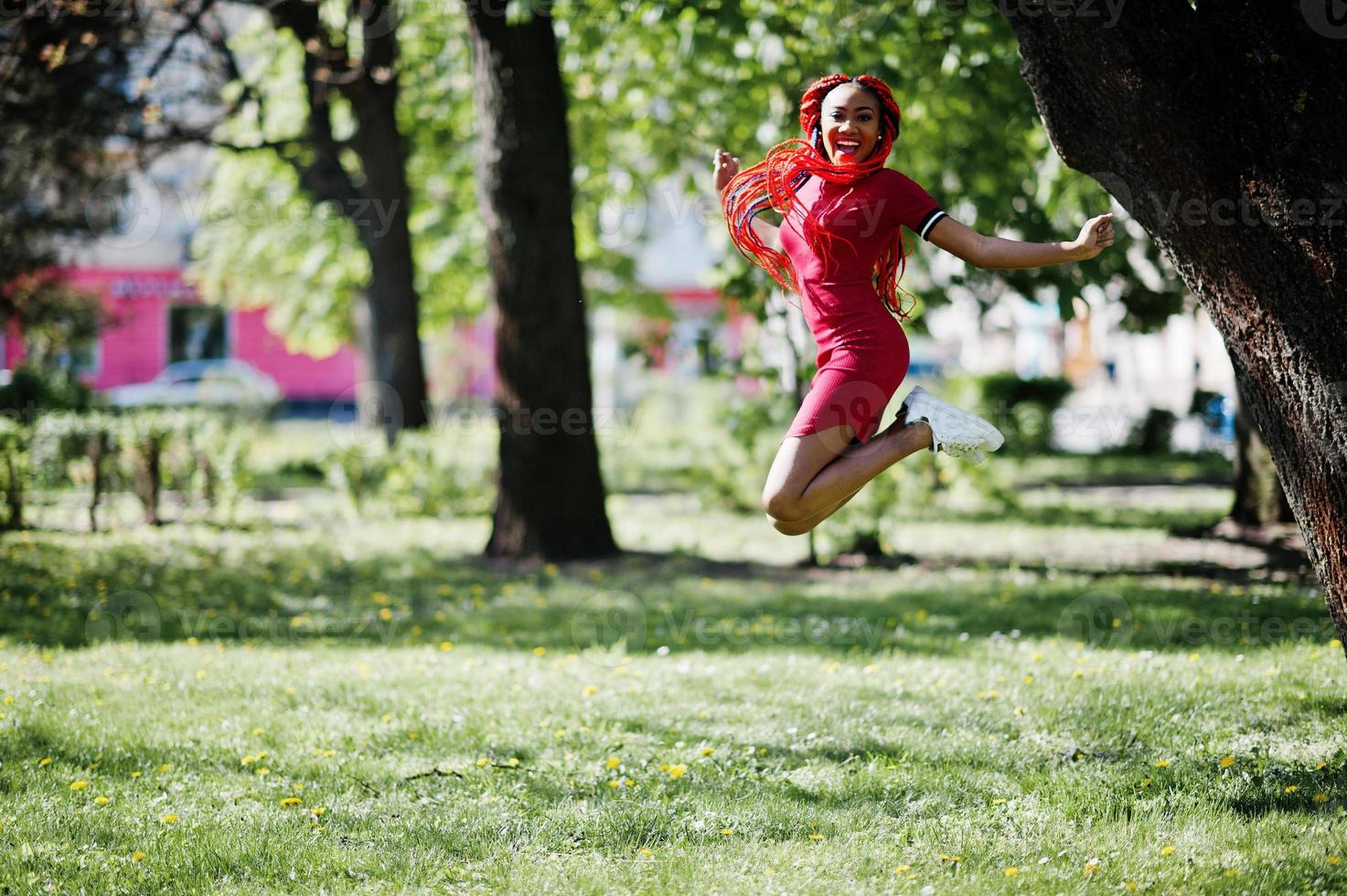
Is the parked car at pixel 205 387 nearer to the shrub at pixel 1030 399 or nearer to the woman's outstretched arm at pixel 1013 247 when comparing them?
the shrub at pixel 1030 399

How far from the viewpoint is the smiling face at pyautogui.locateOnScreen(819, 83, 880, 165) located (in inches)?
181

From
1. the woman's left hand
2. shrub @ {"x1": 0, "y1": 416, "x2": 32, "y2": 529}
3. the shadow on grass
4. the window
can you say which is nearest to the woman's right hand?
the woman's left hand

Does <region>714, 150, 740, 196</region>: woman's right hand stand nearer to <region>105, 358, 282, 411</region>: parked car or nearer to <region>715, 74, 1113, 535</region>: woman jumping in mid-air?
<region>715, 74, 1113, 535</region>: woman jumping in mid-air

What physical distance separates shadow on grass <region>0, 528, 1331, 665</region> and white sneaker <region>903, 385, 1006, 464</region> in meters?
2.91

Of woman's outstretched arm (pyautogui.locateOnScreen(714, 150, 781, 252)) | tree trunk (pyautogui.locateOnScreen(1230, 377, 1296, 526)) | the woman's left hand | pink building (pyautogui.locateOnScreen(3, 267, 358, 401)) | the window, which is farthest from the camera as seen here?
the window

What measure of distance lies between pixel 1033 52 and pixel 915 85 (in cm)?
508

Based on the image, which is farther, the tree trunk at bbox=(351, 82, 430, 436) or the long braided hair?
the tree trunk at bbox=(351, 82, 430, 436)

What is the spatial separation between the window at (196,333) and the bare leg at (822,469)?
107ft

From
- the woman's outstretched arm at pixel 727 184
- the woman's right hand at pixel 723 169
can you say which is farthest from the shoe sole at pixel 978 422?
the woman's right hand at pixel 723 169

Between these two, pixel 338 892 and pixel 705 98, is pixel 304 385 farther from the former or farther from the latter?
pixel 338 892

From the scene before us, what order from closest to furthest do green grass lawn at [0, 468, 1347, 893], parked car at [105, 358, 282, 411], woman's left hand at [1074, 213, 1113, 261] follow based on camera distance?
woman's left hand at [1074, 213, 1113, 261]
green grass lawn at [0, 468, 1347, 893]
parked car at [105, 358, 282, 411]

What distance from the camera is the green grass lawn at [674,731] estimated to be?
422 centimetres

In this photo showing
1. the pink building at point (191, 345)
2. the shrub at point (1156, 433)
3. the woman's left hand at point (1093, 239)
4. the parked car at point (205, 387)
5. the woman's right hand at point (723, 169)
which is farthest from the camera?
the pink building at point (191, 345)

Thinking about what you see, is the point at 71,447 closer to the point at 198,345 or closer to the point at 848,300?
the point at 848,300
